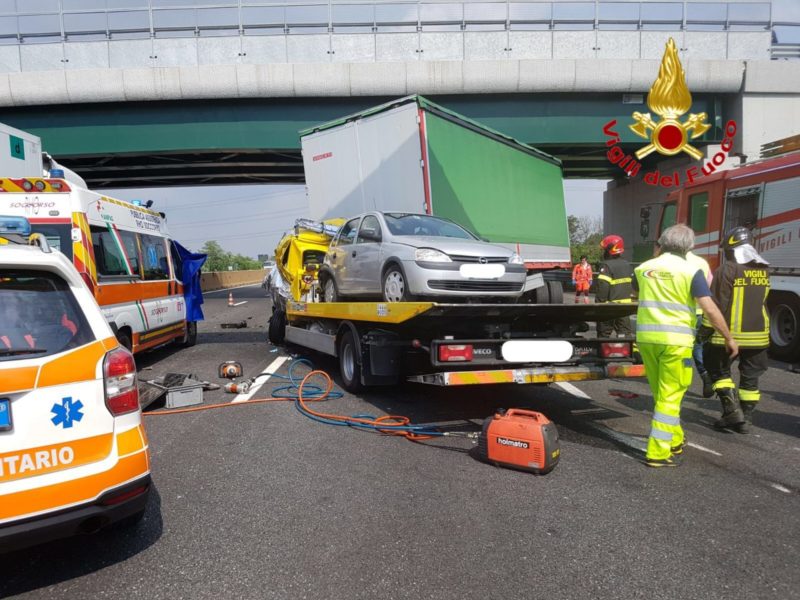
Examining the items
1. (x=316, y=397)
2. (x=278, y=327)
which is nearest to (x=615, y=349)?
(x=316, y=397)

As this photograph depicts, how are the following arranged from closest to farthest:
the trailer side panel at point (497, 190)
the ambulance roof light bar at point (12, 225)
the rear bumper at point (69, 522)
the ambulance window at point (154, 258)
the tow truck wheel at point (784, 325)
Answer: the rear bumper at point (69, 522) → the ambulance roof light bar at point (12, 225) → the trailer side panel at point (497, 190) → the tow truck wheel at point (784, 325) → the ambulance window at point (154, 258)

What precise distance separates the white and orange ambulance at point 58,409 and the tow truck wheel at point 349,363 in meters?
3.48

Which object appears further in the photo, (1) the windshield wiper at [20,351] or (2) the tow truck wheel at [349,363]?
(2) the tow truck wheel at [349,363]

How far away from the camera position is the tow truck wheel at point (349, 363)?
6.23 metres

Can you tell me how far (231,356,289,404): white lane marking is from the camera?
6396 mm

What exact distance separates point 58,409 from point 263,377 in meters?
5.06

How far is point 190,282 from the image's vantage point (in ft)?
34.2

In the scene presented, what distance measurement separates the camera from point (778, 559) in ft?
9.04

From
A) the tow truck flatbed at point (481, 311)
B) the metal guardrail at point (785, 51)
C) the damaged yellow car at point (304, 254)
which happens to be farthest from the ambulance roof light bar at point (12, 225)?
the metal guardrail at point (785, 51)

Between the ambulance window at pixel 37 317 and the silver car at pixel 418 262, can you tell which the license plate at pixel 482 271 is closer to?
the silver car at pixel 418 262


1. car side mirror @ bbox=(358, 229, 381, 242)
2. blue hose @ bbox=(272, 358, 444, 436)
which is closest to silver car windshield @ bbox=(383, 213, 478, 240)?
car side mirror @ bbox=(358, 229, 381, 242)

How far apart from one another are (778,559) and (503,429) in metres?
1.76

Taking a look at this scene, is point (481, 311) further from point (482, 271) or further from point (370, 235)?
point (370, 235)

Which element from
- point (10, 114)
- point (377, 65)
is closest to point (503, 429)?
point (377, 65)
